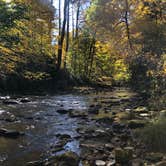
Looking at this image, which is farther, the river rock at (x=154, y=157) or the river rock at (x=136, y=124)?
the river rock at (x=136, y=124)

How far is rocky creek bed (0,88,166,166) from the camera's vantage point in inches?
346

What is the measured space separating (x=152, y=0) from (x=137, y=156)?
1858cm

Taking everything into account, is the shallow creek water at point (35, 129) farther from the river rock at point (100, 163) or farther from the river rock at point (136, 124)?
the river rock at point (136, 124)

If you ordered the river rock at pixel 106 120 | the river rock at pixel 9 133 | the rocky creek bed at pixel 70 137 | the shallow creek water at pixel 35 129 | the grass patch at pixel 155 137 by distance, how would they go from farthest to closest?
the river rock at pixel 106 120, the river rock at pixel 9 133, the shallow creek water at pixel 35 129, the grass patch at pixel 155 137, the rocky creek bed at pixel 70 137

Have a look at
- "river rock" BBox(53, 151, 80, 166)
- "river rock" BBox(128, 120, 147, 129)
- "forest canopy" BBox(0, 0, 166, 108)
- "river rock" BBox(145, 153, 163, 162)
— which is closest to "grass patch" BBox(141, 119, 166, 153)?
"river rock" BBox(145, 153, 163, 162)

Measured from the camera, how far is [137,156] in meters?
9.02

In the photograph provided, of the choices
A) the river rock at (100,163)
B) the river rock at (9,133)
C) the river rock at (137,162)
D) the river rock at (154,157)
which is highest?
the river rock at (9,133)

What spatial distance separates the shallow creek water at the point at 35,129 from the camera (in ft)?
31.2

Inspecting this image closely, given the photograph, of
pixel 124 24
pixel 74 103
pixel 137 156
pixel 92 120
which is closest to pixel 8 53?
pixel 92 120

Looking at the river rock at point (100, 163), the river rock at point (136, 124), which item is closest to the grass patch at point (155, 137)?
the river rock at point (100, 163)

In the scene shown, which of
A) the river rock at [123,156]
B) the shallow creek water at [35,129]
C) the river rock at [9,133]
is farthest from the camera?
the river rock at [9,133]

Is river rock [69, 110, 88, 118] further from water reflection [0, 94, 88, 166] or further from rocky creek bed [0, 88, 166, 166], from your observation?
water reflection [0, 94, 88, 166]

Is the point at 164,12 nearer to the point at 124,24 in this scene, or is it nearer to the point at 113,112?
the point at 124,24

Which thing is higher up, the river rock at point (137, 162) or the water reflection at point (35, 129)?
the water reflection at point (35, 129)
